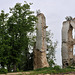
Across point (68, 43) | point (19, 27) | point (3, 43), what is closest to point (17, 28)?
point (19, 27)

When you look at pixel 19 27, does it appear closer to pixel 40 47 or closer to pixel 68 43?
pixel 40 47

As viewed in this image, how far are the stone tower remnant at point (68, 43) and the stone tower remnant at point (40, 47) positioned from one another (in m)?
3.16

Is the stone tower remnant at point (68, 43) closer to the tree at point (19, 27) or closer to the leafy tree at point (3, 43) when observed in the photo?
the tree at point (19, 27)

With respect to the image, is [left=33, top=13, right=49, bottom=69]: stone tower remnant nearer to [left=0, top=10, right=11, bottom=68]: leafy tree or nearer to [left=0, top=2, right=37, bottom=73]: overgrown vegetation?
[left=0, top=2, right=37, bottom=73]: overgrown vegetation

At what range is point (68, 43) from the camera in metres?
21.7

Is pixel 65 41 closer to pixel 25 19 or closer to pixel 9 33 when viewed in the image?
pixel 25 19

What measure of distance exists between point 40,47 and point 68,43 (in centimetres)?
439

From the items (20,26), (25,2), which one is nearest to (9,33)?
(20,26)

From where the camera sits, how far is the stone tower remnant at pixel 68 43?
2112 centimetres

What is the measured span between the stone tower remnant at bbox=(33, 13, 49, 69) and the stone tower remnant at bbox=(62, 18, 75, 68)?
316 centimetres

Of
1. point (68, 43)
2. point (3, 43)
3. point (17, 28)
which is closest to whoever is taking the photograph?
point (3, 43)

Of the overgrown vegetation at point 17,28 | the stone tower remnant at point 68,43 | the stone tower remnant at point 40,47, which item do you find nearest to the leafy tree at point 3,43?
the overgrown vegetation at point 17,28

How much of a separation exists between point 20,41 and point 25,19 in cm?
284

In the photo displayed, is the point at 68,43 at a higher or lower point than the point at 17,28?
lower
